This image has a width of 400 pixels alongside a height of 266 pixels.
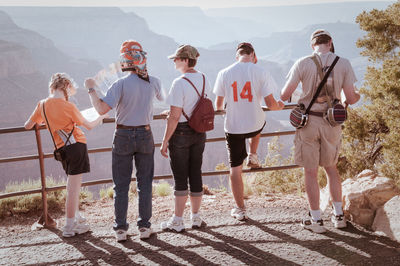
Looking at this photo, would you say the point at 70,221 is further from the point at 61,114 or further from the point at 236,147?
the point at 236,147

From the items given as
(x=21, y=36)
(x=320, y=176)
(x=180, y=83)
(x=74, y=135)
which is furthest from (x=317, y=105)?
(x=21, y=36)

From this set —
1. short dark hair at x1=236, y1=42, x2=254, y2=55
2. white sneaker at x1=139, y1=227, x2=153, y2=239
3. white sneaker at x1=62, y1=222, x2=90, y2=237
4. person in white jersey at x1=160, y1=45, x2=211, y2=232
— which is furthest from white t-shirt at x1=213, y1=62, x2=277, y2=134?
white sneaker at x1=62, y1=222, x2=90, y2=237

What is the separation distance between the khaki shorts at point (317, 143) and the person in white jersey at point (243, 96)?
0.42 meters

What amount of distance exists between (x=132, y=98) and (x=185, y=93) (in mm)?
465

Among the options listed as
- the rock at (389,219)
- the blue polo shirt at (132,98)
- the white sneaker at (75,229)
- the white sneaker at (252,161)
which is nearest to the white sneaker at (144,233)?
the white sneaker at (75,229)

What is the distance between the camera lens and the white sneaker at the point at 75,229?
157 inches

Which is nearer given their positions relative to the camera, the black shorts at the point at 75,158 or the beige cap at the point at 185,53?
the beige cap at the point at 185,53

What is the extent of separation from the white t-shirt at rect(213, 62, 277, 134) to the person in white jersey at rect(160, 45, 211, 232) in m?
0.21

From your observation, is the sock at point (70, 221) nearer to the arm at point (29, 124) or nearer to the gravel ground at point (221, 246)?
the gravel ground at point (221, 246)

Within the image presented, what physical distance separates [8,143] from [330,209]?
93020 millimetres

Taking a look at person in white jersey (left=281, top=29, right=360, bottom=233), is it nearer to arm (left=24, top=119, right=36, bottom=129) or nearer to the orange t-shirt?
the orange t-shirt

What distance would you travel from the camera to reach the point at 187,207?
5.23 meters

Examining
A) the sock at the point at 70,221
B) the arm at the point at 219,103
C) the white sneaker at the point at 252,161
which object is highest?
the arm at the point at 219,103

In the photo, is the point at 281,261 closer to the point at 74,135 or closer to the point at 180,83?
the point at 180,83
